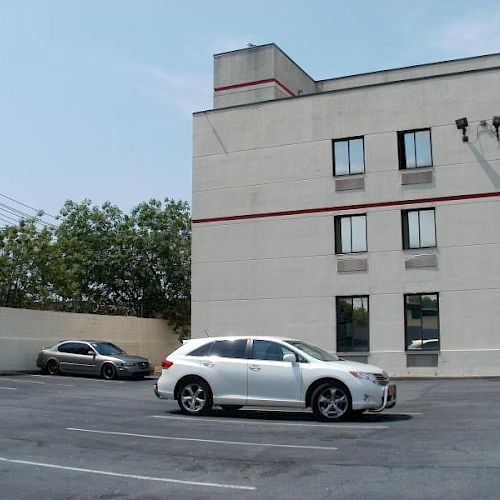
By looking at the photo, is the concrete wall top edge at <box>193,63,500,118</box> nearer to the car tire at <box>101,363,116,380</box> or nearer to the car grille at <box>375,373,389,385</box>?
the car tire at <box>101,363,116,380</box>

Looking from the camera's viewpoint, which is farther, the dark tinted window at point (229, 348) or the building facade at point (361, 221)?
the building facade at point (361, 221)

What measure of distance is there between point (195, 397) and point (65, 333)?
19.0 m

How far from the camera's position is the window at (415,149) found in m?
26.2

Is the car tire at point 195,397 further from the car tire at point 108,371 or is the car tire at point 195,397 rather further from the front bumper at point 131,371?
the car tire at point 108,371

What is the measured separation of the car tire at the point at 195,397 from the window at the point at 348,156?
15.1 meters

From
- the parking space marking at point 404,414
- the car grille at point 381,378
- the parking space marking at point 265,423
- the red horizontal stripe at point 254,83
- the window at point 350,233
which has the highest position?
the red horizontal stripe at point 254,83

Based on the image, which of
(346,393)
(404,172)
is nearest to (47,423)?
(346,393)

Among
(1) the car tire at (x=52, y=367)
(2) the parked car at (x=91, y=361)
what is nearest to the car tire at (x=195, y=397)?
(2) the parked car at (x=91, y=361)

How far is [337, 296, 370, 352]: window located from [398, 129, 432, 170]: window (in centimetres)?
517

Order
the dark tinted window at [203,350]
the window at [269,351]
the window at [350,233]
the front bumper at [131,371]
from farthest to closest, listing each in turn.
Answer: the window at [350,233] → the front bumper at [131,371] → the dark tinted window at [203,350] → the window at [269,351]

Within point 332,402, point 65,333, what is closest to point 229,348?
point 332,402

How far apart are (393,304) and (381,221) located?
3042 millimetres

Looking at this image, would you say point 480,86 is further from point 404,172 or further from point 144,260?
point 144,260

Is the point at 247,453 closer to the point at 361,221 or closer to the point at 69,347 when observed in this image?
the point at 361,221
